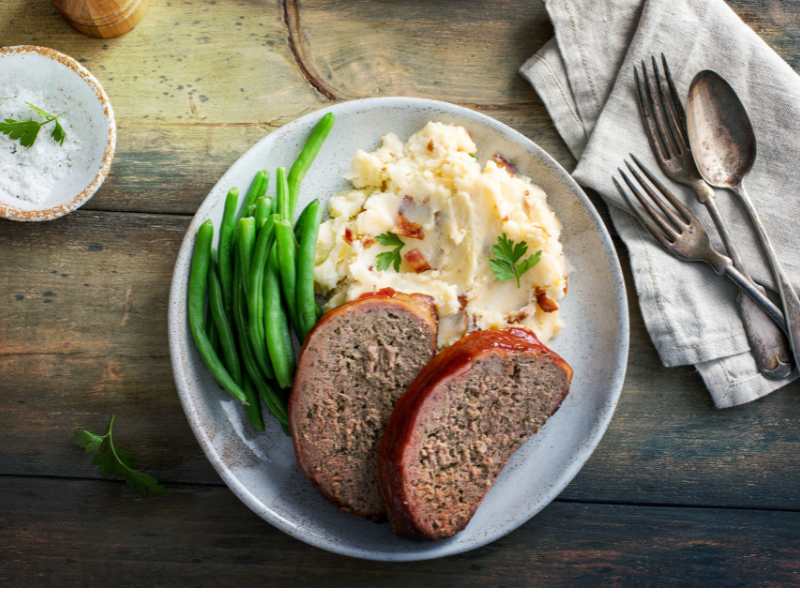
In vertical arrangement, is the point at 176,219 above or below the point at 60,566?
above

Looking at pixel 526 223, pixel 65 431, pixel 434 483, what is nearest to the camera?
pixel 434 483

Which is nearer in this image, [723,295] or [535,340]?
[535,340]

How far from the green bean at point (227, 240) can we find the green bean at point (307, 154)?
0.24 m

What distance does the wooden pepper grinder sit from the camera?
3.22 metres

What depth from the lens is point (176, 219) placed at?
337cm

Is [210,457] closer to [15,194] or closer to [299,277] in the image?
[299,277]

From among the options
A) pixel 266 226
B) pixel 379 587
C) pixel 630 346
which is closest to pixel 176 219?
pixel 266 226

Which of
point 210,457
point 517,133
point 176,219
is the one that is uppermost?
point 517,133

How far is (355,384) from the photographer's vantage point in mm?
2936

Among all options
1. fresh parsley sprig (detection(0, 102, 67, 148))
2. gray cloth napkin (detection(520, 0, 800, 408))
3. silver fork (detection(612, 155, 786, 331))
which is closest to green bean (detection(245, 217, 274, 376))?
fresh parsley sprig (detection(0, 102, 67, 148))

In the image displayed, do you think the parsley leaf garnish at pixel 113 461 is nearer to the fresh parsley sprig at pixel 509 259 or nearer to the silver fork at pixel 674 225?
the fresh parsley sprig at pixel 509 259

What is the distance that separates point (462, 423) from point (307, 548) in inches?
39.5

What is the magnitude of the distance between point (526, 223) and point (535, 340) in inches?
19.4

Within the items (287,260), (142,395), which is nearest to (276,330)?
(287,260)
